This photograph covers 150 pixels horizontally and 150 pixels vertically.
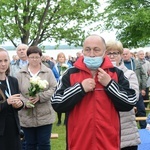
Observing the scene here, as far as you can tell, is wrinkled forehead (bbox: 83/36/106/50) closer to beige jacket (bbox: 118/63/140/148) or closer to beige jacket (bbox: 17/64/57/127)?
beige jacket (bbox: 118/63/140/148)

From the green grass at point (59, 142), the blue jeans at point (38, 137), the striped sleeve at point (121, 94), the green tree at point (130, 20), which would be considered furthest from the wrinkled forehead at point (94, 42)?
the green tree at point (130, 20)

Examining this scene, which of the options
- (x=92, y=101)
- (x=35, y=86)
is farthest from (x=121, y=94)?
(x=35, y=86)

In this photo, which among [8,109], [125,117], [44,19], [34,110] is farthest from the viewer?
[44,19]

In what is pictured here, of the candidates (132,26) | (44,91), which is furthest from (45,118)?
(132,26)

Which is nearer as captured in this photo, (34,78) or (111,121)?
(111,121)

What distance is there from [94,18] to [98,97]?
2055cm

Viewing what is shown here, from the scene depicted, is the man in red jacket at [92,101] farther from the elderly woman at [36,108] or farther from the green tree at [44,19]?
the green tree at [44,19]

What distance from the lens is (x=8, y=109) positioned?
15.6ft

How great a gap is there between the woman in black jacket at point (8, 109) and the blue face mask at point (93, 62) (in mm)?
1359

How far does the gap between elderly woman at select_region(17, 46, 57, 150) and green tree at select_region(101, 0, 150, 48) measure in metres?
23.9

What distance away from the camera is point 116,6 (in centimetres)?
3228

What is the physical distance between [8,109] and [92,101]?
1.50 metres

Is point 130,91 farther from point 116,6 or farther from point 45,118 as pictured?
point 116,6

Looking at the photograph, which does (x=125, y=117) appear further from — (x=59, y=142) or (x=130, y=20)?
(x=130, y=20)
